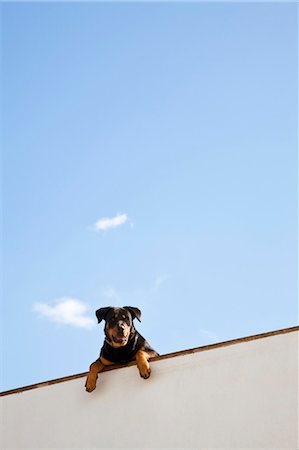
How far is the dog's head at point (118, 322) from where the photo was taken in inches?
217

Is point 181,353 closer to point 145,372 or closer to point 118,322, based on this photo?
point 145,372

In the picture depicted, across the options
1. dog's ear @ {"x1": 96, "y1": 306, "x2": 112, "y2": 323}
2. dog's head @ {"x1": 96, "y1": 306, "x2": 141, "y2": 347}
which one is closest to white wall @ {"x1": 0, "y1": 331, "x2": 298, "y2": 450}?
dog's head @ {"x1": 96, "y1": 306, "x2": 141, "y2": 347}

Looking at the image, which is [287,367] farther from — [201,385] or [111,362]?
[111,362]

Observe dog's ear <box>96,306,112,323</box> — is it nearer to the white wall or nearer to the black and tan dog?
the black and tan dog

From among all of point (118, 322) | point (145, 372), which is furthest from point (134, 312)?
point (145, 372)

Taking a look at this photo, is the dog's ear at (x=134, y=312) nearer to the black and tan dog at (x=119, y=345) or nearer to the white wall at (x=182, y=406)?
the black and tan dog at (x=119, y=345)

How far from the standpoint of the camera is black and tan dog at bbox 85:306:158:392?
18.0 ft

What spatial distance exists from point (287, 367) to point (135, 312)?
61.0 inches

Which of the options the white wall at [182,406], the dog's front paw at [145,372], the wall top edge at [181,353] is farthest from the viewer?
the dog's front paw at [145,372]

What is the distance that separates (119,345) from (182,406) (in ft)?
2.62

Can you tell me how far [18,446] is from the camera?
5.63m

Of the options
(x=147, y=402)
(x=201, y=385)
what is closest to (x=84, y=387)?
(x=147, y=402)

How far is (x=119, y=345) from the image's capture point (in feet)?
18.1

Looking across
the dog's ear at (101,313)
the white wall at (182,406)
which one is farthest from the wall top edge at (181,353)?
the dog's ear at (101,313)
